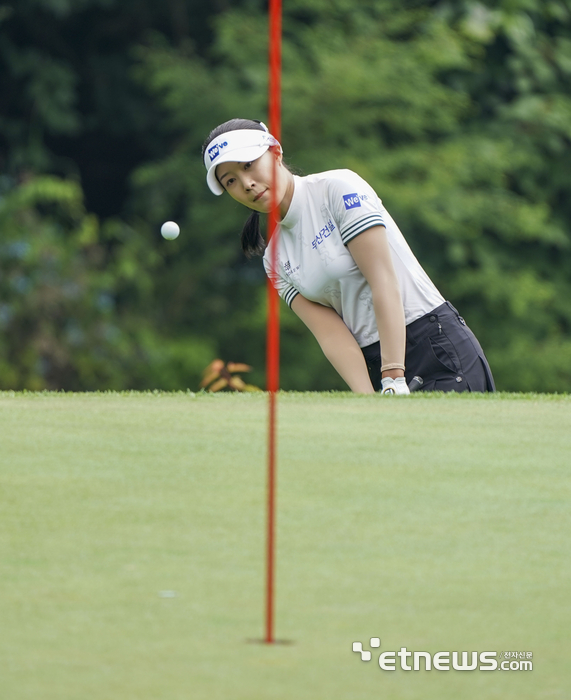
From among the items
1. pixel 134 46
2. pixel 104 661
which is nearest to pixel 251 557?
pixel 104 661

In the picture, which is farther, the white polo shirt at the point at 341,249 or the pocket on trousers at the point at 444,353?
the pocket on trousers at the point at 444,353

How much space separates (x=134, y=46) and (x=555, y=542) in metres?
9.68

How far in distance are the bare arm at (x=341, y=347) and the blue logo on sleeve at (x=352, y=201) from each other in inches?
16.0

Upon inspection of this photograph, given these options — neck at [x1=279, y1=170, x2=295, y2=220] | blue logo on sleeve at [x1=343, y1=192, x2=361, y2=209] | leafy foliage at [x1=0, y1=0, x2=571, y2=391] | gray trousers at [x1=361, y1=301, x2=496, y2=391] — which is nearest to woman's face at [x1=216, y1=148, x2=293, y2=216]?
neck at [x1=279, y1=170, x2=295, y2=220]

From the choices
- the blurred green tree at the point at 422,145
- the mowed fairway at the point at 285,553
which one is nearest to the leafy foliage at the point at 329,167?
the blurred green tree at the point at 422,145

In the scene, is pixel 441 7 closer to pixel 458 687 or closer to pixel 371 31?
pixel 371 31

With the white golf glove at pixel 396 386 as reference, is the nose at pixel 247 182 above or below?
above

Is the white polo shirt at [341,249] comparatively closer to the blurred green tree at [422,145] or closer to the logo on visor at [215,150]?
the logo on visor at [215,150]

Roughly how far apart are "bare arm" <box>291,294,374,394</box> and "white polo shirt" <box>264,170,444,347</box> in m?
0.04

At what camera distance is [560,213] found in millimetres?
10539

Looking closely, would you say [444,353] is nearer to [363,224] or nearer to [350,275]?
[350,275]

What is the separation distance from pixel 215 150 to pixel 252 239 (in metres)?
0.43

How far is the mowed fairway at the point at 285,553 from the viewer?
1431mm

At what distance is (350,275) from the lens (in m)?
3.44
